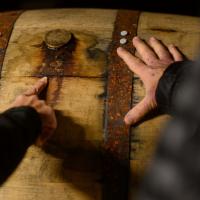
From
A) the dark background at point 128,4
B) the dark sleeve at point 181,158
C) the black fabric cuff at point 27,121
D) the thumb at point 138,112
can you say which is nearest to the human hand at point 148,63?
the thumb at point 138,112

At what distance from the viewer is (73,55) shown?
6.27ft

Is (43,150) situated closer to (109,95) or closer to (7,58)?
(109,95)

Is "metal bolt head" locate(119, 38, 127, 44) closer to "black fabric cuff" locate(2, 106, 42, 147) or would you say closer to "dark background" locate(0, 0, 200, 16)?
"black fabric cuff" locate(2, 106, 42, 147)

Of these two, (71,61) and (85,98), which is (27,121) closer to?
(85,98)

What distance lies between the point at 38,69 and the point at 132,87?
46 centimetres

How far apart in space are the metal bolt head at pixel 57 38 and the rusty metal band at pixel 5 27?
208 mm

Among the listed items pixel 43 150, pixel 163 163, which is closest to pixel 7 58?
pixel 43 150

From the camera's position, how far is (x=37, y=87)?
1786mm

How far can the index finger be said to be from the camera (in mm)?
1770

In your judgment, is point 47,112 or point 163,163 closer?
point 163,163

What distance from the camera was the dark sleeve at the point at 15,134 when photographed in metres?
1.40

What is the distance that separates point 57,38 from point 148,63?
0.47 metres

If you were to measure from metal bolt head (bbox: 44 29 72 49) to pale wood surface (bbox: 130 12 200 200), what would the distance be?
364 millimetres

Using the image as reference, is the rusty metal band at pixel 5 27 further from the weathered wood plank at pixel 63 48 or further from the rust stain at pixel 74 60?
the rust stain at pixel 74 60
